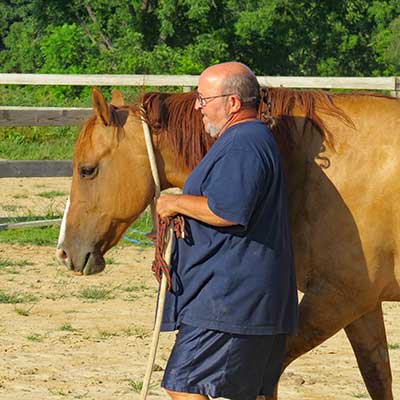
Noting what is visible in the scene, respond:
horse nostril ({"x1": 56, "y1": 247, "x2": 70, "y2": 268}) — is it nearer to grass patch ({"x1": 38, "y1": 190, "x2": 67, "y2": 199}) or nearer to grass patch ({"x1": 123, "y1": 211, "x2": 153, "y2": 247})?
grass patch ({"x1": 123, "y1": 211, "x2": 153, "y2": 247})

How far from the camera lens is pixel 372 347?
A: 4887 mm

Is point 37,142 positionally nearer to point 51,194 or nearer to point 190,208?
point 51,194

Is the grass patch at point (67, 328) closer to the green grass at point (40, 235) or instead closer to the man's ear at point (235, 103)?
the green grass at point (40, 235)

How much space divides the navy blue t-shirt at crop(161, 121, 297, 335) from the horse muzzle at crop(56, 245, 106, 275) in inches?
31.7

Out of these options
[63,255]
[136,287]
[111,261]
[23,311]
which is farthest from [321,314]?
[111,261]

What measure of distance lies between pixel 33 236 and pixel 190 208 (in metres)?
7.34

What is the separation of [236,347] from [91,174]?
1.15 metres

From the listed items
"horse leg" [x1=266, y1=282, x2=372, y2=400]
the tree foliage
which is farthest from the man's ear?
the tree foliage

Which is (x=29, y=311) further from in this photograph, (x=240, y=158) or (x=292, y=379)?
(x=240, y=158)

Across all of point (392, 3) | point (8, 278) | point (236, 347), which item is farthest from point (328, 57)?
point (236, 347)

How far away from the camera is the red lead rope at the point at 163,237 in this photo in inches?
151

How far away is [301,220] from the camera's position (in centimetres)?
444

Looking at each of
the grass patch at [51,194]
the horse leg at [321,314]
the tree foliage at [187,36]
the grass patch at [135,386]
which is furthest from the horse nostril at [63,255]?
the tree foliage at [187,36]

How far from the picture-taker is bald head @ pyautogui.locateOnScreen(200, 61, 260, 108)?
3756 millimetres
